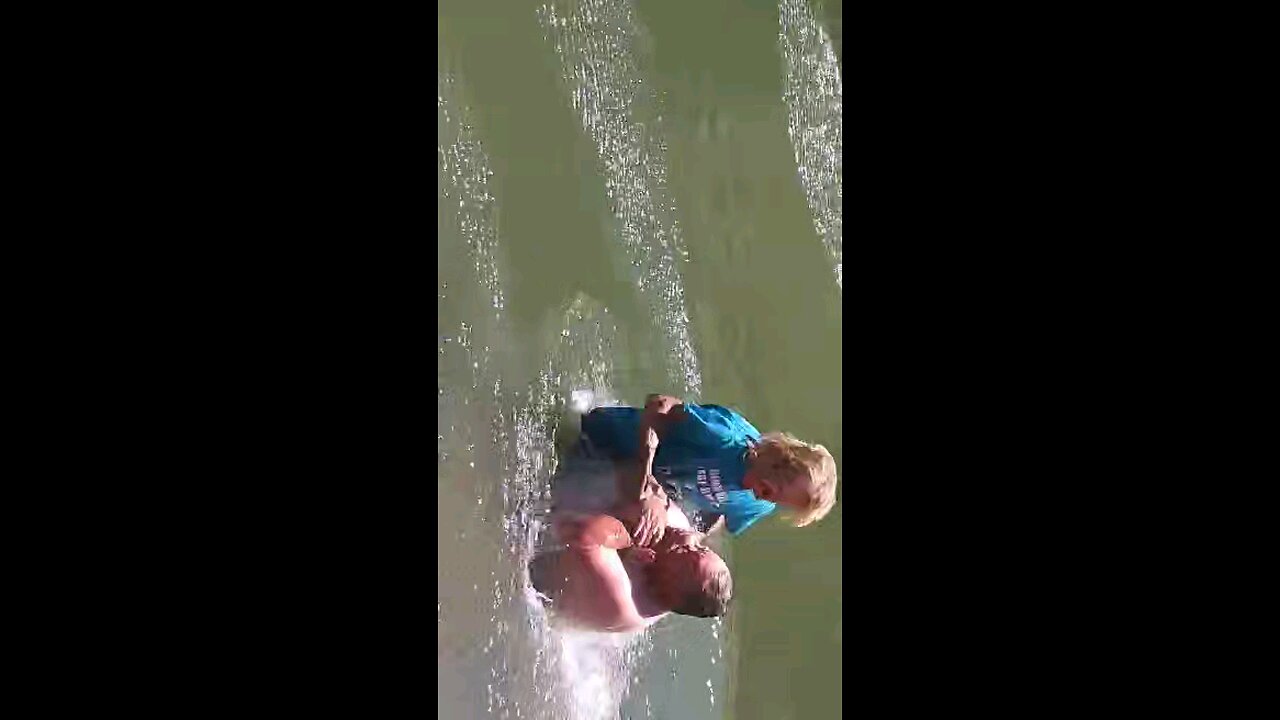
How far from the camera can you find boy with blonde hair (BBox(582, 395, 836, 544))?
68.5 inches

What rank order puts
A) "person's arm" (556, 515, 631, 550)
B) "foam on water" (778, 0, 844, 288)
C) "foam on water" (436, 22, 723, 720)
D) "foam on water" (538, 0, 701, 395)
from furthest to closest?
"foam on water" (778, 0, 844, 288) < "foam on water" (538, 0, 701, 395) < "person's arm" (556, 515, 631, 550) < "foam on water" (436, 22, 723, 720)

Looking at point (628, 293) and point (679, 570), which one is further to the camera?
point (628, 293)

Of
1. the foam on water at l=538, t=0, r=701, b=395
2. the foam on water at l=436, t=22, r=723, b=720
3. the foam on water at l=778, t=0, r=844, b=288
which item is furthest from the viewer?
the foam on water at l=778, t=0, r=844, b=288

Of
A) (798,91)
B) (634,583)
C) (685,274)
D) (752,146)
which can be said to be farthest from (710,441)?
(798,91)

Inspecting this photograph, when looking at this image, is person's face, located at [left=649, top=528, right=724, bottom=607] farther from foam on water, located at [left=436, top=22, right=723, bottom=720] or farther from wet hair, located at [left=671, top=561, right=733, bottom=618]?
foam on water, located at [left=436, top=22, right=723, bottom=720]

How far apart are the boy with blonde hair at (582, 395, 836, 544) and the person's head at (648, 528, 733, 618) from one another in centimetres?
6

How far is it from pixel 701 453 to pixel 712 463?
0.9 inches

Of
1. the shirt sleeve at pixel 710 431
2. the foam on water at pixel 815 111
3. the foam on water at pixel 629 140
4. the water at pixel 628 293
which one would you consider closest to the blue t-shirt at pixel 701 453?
the shirt sleeve at pixel 710 431

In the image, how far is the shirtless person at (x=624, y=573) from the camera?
176 cm

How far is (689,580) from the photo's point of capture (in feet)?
5.76

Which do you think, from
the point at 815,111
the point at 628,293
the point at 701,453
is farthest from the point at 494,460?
the point at 815,111

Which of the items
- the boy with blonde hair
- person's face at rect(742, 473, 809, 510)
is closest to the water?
the boy with blonde hair

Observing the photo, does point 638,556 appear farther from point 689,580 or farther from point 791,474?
point 791,474

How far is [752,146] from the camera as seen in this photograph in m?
2.87
